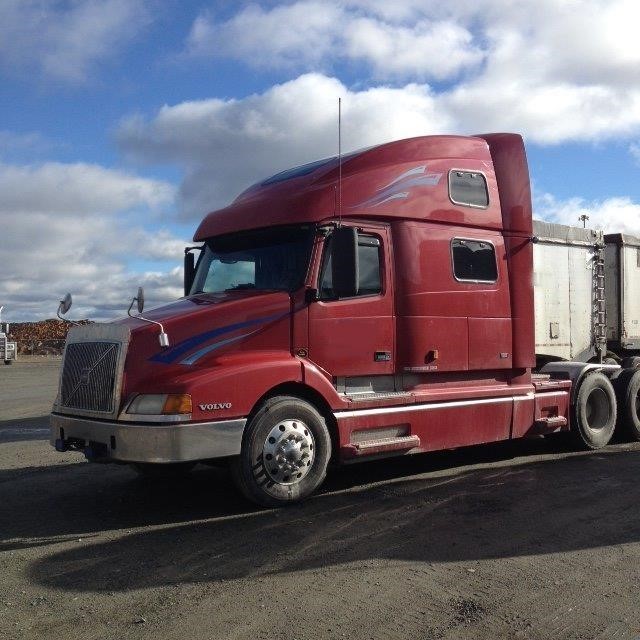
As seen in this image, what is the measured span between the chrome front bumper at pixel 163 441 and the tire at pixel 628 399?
246 inches

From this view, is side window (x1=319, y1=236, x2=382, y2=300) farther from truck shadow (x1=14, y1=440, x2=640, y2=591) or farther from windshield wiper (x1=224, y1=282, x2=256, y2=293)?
truck shadow (x1=14, y1=440, x2=640, y2=591)

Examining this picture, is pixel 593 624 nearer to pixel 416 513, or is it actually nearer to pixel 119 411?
pixel 416 513

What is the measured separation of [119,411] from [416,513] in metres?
2.66

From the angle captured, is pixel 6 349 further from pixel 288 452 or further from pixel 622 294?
pixel 288 452

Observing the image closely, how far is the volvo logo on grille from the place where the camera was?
6.32 meters

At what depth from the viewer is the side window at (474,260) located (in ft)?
27.2

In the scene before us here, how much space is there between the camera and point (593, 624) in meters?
4.11

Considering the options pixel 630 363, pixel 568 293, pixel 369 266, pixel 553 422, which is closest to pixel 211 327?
pixel 369 266

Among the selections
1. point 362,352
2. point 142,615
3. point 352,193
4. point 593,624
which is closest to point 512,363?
point 362,352

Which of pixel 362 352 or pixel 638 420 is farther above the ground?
pixel 362 352

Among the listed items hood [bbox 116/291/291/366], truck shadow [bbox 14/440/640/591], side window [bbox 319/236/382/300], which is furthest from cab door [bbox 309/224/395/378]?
truck shadow [bbox 14/440/640/591]

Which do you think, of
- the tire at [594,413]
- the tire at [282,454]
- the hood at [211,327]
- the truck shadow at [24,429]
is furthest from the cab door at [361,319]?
the truck shadow at [24,429]

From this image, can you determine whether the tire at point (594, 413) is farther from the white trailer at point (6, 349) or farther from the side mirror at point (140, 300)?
the white trailer at point (6, 349)

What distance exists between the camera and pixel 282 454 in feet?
22.2
